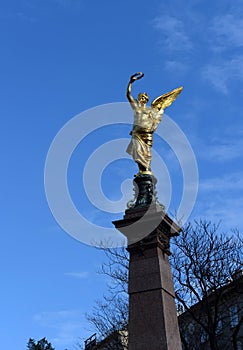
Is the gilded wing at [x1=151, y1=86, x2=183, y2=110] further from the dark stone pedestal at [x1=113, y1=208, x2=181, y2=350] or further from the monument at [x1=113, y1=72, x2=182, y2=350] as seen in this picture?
the dark stone pedestal at [x1=113, y1=208, x2=181, y2=350]

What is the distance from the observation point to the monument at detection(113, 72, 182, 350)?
8680mm

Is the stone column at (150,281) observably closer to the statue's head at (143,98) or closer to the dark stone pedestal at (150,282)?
the dark stone pedestal at (150,282)

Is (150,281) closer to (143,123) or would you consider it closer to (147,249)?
(147,249)

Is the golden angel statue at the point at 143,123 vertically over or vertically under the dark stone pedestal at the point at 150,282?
over

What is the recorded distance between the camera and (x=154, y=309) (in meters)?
8.84

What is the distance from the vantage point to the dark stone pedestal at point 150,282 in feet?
28.3

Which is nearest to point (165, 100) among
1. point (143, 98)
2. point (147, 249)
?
point (143, 98)

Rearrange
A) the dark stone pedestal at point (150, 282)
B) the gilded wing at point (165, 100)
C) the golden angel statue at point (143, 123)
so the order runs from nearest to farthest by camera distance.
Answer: the dark stone pedestal at point (150, 282), the golden angel statue at point (143, 123), the gilded wing at point (165, 100)

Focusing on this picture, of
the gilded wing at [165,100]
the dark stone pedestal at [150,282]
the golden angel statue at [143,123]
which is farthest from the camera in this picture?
the gilded wing at [165,100]

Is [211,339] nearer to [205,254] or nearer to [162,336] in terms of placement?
[205,254]

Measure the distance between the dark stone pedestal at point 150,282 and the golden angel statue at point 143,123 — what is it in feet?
4.41

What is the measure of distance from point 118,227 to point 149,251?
915 mm

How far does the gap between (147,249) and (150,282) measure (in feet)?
2.35

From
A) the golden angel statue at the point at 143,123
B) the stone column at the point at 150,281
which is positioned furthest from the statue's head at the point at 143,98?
the stone column at the point at 150,281
